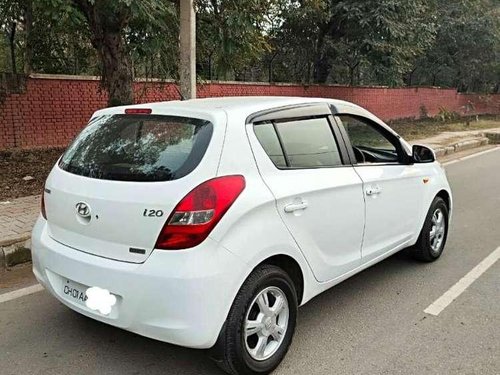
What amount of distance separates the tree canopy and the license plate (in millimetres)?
3882

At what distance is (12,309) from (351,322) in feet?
8.22

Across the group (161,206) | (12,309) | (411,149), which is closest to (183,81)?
(411,149)

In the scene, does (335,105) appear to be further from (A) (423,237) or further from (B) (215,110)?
(A) (423,237)

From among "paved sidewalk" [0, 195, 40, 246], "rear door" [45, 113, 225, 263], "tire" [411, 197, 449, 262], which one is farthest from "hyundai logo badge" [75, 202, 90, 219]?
"tire" [411, 197, 449, 262]

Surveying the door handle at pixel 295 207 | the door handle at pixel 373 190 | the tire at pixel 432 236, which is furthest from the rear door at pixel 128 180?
the tire at pixel 432 236

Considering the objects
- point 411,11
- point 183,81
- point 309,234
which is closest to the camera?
A: point 309,234

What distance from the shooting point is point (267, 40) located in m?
14.9

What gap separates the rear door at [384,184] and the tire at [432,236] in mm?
245

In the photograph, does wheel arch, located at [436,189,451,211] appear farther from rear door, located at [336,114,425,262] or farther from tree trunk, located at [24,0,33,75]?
tree trunk, located at [24,0,33,75]

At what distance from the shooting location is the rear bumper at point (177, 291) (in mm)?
2518

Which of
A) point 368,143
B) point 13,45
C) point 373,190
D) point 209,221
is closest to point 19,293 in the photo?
point 209,221

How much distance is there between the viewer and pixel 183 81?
7.34 m

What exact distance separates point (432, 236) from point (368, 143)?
109cm

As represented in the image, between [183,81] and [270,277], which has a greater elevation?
[183,81]
